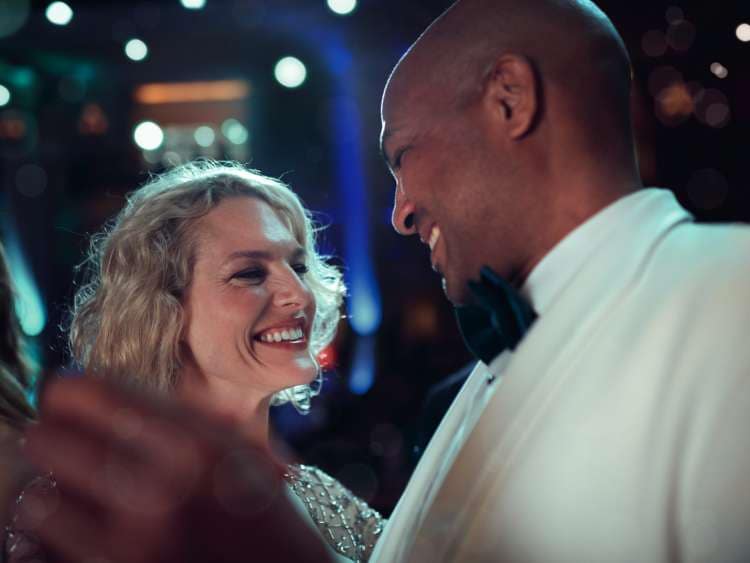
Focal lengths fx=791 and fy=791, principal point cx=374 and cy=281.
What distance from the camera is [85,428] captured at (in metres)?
0.46

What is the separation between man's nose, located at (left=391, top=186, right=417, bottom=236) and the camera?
120 centimetres

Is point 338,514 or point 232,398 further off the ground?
point 232,398

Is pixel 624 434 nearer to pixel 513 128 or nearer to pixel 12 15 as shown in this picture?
pixel 513 128

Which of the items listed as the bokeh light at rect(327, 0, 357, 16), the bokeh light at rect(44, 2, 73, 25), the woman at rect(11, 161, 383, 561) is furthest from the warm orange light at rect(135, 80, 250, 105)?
the woman at rect(11, 161, 383, 561)

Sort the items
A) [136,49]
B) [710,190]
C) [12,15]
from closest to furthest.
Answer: [710,190] < [12,15] < [136,49]

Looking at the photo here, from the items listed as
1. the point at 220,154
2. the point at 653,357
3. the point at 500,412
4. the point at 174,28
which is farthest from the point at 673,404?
the point at 220,154

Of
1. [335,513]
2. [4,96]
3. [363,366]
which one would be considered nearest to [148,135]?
[4,96]

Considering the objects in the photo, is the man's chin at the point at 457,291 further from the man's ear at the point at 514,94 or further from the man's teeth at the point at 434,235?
the man's ear at the point at 514,94

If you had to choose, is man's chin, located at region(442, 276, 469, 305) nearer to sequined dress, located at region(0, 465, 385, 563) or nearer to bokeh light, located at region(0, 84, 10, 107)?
sequined dress, located at region(0, 465, 385, 563)

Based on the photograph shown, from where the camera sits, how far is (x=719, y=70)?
4090 millimetres

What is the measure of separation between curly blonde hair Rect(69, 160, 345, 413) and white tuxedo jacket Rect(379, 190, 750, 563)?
4.72ft

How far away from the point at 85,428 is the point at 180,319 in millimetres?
1790

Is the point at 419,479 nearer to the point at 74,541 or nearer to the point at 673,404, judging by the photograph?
the point at 673,404

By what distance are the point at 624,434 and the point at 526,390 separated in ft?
0.37
